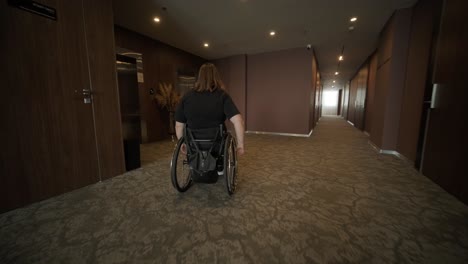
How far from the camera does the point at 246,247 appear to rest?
125 centimetres

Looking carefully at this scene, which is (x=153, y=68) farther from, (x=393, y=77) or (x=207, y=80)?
(x=393, y=77)

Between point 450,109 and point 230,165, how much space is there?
2665 mm

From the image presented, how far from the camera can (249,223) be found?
1.51m

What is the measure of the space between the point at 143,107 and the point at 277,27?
3980 mm

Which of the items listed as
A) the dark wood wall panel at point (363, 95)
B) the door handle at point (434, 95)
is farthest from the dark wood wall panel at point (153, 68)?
the dark wood wall panel at point (363, 95)

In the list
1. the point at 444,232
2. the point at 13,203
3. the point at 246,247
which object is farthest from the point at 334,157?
the point at 13,203

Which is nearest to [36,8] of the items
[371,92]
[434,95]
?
[434,95]

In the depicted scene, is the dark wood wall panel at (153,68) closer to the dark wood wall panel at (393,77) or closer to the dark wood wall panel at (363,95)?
the dark wood wall panel at (393,77)

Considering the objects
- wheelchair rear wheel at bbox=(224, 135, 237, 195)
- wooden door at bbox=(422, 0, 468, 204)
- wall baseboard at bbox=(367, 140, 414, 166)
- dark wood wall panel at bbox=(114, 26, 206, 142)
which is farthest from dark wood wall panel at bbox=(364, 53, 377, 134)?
dark wood wall panel at bbox=(114, 26, 206, 142)

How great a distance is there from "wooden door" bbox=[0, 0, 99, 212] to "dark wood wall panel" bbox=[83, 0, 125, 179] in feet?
0.26

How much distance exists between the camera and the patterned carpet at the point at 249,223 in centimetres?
119

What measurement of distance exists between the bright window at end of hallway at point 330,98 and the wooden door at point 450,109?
19.3m

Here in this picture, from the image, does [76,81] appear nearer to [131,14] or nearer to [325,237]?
[131,14]

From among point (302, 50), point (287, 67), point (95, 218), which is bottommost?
point (95, 218)
